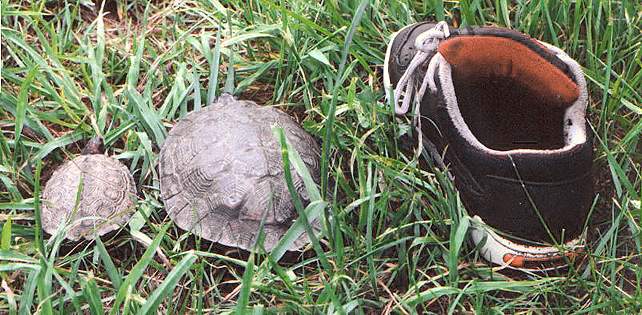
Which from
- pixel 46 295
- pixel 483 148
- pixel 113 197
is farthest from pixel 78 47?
pixel 483 148

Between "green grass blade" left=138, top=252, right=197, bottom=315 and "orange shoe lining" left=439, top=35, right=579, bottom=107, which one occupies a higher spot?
"orange shoe lining" left=439, top=35, right=579, bottom=107

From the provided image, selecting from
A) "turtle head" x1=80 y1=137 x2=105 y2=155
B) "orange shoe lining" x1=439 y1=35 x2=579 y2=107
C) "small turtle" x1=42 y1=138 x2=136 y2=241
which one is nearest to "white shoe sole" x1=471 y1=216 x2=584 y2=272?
"orange shoe lining" x1=439 y1=35 x2=579 y2=107

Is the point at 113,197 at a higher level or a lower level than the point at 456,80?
lower

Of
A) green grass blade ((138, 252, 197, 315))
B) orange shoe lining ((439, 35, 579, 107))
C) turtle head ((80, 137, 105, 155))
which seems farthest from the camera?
turtle head ((80, 137, 105, 155))

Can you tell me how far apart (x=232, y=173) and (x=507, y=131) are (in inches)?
28.8

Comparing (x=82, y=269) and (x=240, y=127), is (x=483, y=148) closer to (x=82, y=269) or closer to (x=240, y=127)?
(x=240, y=127)

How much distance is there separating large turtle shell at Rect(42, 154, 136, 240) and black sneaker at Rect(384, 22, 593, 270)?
77cm

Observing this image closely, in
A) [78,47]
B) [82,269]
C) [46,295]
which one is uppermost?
[78,47]

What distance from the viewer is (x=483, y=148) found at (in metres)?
1.81

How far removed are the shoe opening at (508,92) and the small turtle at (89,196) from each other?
0.92m

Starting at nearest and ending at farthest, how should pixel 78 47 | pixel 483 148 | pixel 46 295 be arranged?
1. pixel 46 295
2. pixel 483 148
3. pixel 78 47

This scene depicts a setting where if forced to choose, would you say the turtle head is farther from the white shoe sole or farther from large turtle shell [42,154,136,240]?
the white shoe sole

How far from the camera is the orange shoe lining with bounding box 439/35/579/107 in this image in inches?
76.1

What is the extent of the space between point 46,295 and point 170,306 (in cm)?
27
